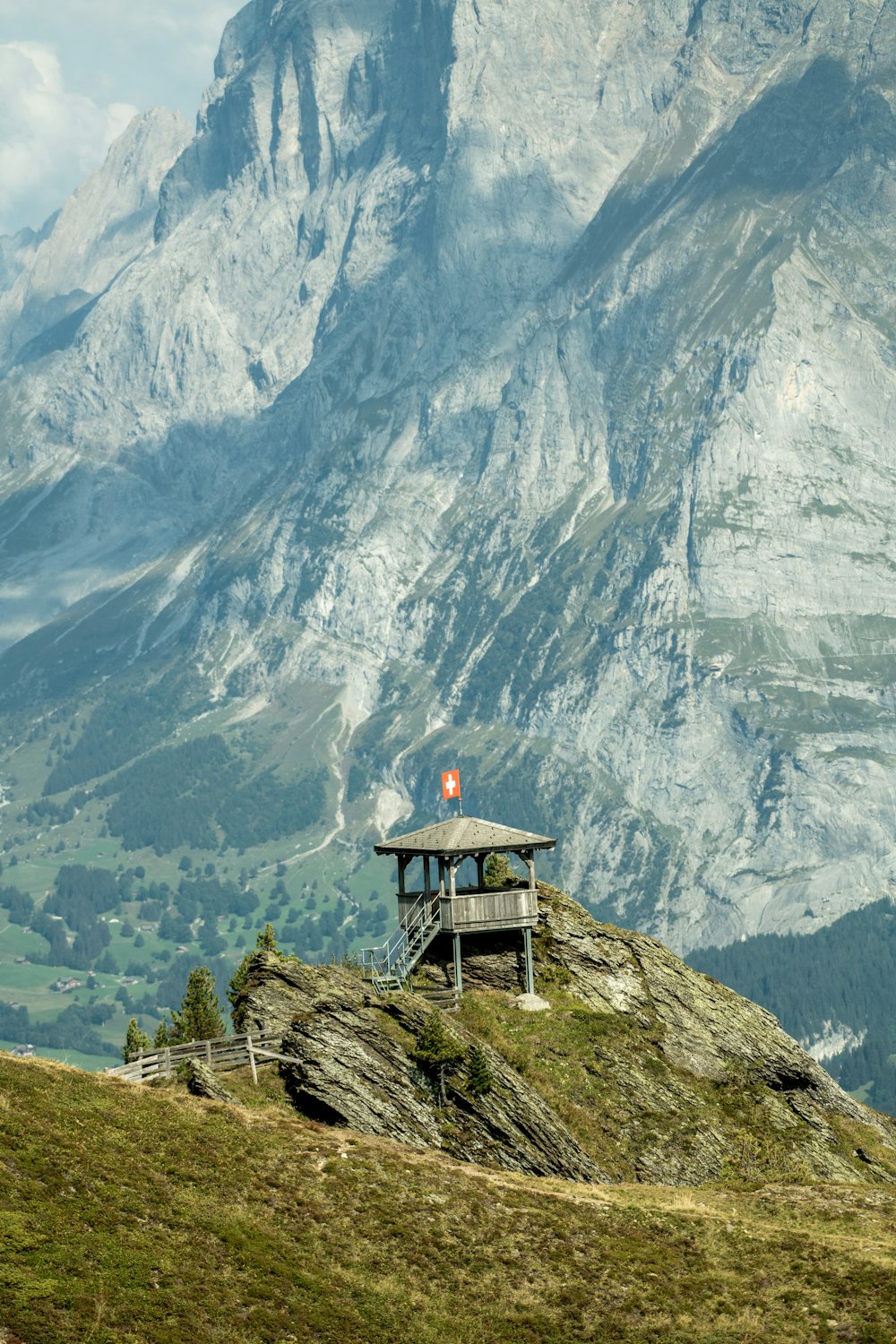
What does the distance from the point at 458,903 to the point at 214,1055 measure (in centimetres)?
1548

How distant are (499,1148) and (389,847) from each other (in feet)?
64.1

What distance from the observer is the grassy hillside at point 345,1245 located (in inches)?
1705

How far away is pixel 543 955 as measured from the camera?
74.4 metres

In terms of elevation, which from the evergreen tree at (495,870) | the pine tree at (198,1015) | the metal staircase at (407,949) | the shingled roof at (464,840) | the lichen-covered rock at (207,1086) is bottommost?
the pine tree at (198,1015)

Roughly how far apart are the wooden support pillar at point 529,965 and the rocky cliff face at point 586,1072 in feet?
2.90

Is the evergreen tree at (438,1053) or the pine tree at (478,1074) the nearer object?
the evergreen tree at (438,1053)

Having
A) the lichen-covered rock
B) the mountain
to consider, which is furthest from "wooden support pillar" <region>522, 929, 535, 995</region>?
the lichen-covered rock

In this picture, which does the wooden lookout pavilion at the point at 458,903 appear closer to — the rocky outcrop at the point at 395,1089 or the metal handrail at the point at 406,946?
the metal handrail at the point at 406,946

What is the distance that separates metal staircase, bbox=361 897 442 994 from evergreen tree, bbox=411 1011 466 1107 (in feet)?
30.7

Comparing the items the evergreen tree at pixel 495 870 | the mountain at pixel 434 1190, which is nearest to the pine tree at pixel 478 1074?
the mountain at pixel 434 1190

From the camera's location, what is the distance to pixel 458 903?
72438mm

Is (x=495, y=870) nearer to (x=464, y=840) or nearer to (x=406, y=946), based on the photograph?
(x=464, y=840)

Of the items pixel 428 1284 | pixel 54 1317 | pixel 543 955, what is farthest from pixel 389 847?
pixel 54 1317

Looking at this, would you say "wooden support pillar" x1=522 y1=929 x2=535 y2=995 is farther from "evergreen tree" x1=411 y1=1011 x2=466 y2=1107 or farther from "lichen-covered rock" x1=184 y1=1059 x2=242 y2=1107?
"lichen-covered rock" x1=184 y1=1059 x2=242 y2=1107
